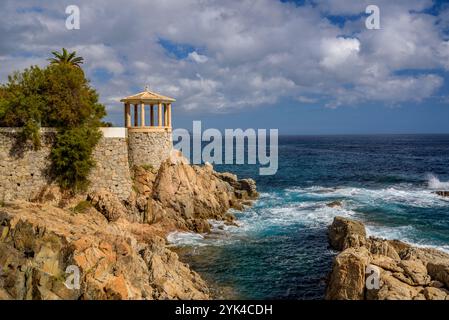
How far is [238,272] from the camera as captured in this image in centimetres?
2325

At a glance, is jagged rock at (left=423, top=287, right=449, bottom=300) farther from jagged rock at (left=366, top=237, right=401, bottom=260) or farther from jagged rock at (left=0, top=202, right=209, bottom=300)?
jagged rock at (left=0, top=202, right=209, bottom=300)

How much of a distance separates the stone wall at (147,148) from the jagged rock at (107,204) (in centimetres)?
425

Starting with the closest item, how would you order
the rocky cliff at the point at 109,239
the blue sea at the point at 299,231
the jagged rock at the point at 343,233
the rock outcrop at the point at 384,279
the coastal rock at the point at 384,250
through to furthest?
the rocky cliff at the point at 109,239
the rock outcrop at the point at 384,279
the coastal rock at the point at 384,250
the blue sea at the point at 299,231
the jagged rock at the point at 343,233

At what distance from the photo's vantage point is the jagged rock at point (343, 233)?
2552 cm

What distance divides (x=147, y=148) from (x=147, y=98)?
172 inches

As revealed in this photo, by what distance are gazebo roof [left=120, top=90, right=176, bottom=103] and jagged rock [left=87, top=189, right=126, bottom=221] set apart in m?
8.53

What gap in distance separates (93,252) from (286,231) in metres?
17.6

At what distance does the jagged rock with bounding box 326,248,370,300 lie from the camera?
17141mm

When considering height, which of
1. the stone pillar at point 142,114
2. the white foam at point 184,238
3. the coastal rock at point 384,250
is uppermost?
the stone pillar at point 142,114

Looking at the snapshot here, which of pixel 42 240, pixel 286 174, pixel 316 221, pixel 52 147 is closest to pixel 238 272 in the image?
pixel 42 240

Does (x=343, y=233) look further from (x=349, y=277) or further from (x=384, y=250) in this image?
(x=349, y=277)

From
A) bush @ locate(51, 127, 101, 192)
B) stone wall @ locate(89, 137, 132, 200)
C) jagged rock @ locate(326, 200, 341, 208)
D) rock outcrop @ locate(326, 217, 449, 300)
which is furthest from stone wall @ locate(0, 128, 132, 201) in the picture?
jagged rock @ locate(326, 200, 341, 208)

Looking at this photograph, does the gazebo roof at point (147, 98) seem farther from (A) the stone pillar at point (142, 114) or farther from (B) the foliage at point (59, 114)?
(B) the foliage at point (59, 114)

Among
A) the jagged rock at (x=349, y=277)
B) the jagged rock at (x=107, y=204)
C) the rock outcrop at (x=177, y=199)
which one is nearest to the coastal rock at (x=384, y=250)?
the jagged rock at (x=349, y=277)
